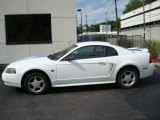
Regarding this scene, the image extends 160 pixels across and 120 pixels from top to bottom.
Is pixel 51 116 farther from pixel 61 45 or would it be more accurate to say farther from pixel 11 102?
pixel 61 45

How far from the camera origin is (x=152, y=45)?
22.2m

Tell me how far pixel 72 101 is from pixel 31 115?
1.57m

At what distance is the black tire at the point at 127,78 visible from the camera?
10.0 metres

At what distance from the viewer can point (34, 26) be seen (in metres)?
16.6

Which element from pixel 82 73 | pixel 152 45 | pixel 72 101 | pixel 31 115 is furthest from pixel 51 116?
pixel 152 45

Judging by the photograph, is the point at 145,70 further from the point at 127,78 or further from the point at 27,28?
the point at 27,28

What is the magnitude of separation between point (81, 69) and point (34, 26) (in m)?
7.48

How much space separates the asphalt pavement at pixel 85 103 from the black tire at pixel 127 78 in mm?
201

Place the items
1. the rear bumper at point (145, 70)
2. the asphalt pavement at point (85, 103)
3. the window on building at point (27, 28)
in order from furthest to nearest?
the window on building at point (27, 28)
the rear bumper at point (145, 70)
the asphalt pavement at point (85, 103)

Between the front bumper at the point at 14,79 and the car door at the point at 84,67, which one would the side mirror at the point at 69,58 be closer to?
the car door at the point at 84,67

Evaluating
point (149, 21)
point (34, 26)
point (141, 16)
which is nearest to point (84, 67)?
point (34, 26)

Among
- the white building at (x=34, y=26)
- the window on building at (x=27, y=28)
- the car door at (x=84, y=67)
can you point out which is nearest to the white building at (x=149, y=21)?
the white building at (x=34, y=26)

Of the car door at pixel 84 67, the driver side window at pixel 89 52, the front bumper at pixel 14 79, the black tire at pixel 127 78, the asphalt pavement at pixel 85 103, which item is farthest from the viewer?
the black tire at pixel 127 78

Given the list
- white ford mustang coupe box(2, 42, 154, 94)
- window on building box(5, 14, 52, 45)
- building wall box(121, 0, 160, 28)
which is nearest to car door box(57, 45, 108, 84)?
white ford mustang coupe box(2, 42, 154, 94)
